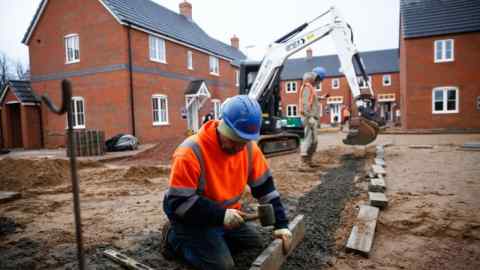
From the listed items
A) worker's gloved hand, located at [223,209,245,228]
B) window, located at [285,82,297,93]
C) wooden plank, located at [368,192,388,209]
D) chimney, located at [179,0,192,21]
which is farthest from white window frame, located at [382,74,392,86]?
worker's gloved hand, located at [223,209,245,228]

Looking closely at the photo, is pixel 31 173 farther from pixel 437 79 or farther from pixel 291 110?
pixel 291 110

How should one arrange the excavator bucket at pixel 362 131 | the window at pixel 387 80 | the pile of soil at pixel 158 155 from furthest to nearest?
the window at pixel 387 80 < the pile of soil at pixel 158 155 < the excavator bucket at pixel 362 131

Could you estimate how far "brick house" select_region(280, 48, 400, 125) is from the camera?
39656 mm

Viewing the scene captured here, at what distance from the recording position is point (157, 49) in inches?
689

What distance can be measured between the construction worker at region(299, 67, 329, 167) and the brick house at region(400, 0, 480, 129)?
1626cm

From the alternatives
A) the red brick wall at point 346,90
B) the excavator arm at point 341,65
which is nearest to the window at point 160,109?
the excavator arm at point 341,65

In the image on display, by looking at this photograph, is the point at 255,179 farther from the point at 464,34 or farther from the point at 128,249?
the point at 464,34

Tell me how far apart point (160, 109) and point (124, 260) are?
1536cm

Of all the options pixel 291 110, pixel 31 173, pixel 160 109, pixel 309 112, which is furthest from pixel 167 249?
pixel 291 110

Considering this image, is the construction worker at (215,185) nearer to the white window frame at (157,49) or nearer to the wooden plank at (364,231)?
the wooden plank at (364,231)

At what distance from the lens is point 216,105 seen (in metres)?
23.8

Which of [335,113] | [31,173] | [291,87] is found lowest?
[31,173]

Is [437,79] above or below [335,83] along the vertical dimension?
below

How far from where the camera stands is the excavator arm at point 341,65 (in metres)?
8.63
